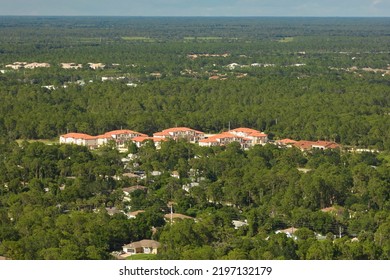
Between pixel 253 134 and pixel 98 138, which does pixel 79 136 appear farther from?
pixel 253 134

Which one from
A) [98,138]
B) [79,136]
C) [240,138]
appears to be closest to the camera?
[79,136]

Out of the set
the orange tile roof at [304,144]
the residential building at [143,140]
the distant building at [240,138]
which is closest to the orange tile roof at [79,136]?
the residential building at [143,140]

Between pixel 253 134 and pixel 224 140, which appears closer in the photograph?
pixel 224 140

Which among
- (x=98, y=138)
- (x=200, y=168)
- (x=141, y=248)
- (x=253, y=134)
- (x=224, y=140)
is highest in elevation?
(x=141, y=248)

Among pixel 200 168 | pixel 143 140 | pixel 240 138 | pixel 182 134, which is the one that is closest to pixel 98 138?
pixel 143 140

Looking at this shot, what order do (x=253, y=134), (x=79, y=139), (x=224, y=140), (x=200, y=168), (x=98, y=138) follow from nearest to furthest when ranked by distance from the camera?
(x=200, y=168), (x=224, y=140), (x=79, y=139), (x=98, y=138), (x=253, y=134)

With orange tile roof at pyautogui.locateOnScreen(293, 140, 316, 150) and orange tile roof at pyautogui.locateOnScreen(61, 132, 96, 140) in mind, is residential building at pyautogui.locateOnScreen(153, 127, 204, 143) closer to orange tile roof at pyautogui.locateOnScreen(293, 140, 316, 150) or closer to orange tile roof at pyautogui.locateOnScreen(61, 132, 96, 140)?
orange tile roof at pyautogui.locateOnScreen(61, 132, 96, 140)

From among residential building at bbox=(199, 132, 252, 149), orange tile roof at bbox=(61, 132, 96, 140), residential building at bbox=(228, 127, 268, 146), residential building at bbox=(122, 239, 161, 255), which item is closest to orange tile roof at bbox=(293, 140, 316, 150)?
residential building at bbox=(228, 127, 268, 146)

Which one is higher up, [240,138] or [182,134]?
[240,138]

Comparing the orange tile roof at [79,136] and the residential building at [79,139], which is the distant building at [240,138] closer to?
the residential building at [79,139]
